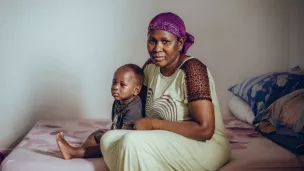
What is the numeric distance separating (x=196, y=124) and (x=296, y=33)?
Result: 1.45m

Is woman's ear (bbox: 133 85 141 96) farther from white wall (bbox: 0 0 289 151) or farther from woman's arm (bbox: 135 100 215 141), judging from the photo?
white wall (bbox: 0 0 289 151)

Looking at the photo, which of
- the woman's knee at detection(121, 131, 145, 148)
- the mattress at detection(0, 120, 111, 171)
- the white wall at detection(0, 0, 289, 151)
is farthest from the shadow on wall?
the woman's knee at detection(121, 131, 145, 148)

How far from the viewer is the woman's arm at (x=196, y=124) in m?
1.56

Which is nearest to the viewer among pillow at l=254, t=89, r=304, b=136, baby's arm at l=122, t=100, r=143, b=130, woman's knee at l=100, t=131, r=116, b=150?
woman's knee at l=100, t=131, r=116, b=150

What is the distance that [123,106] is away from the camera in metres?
1.83

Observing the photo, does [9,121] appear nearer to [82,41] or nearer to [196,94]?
[82,41]

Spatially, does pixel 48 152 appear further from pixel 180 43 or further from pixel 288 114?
pixel 288 114

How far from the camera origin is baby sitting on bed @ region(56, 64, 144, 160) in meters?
1.73

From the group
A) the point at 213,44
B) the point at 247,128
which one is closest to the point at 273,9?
the point at 213,44

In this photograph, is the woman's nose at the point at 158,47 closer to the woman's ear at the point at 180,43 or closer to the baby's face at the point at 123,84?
the woman's ear at the point at 180,43

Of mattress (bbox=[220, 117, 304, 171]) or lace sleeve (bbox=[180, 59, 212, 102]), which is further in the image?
mattress (bbox=[220, 117, 304, 171])

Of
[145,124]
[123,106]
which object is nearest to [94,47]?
[123,106]

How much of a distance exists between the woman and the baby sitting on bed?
86 mm

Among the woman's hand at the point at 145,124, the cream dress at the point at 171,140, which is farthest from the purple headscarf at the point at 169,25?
the woman's hand at the point at 145,124
